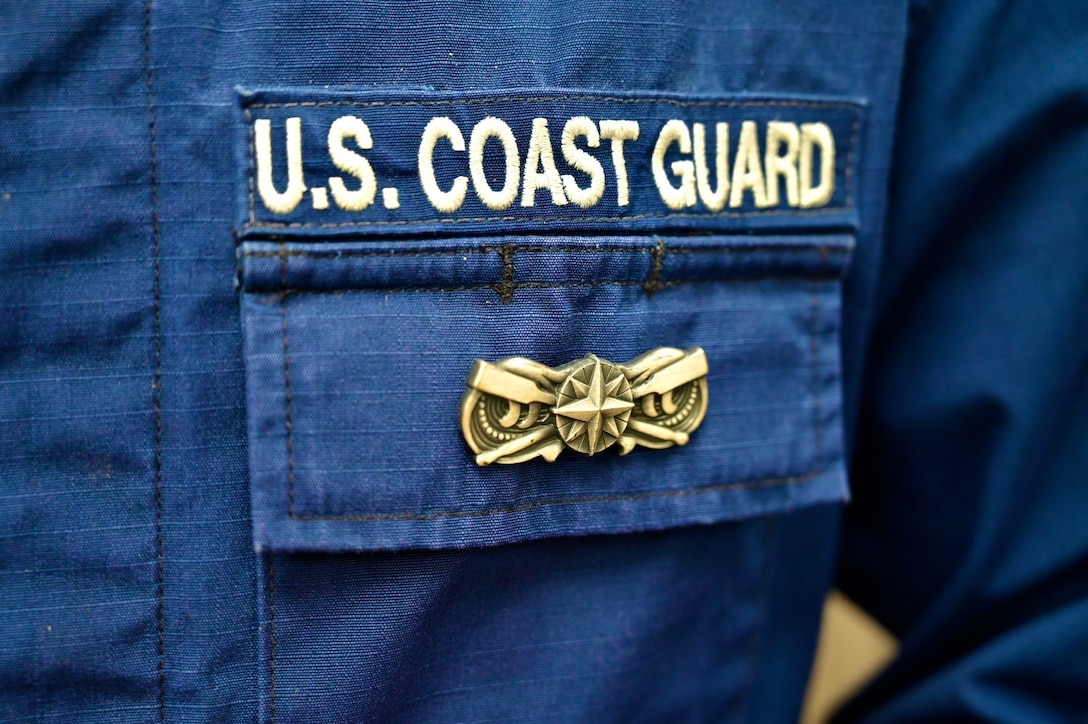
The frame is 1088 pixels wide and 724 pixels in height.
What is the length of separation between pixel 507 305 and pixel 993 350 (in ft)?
1.21

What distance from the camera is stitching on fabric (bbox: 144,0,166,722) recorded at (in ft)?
1.46

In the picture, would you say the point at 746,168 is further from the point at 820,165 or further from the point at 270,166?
the point at 270,166

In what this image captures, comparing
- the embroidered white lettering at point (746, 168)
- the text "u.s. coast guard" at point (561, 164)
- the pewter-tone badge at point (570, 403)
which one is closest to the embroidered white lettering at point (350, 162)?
the text "u.s. coast guard" at point (561, 164)

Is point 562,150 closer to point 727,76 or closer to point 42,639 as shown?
point 727,76

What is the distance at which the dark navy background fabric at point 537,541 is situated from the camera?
17.5 inches

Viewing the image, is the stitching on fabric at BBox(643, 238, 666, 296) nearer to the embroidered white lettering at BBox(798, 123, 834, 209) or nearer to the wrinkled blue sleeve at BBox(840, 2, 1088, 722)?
the embroidered white lettering at BBox(798, 123, 834, 209)

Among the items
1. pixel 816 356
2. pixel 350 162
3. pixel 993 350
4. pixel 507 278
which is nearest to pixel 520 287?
pixel 507 278

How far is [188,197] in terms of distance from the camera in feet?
1.48

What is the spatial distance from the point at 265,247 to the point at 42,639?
234 mm

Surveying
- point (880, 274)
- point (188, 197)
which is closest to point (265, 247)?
point (188, 197)

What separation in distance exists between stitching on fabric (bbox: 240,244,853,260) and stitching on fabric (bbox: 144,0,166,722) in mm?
55

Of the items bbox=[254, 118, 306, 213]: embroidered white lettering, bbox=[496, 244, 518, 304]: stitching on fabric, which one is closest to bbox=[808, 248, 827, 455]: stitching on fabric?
bbox=[496, 244, 518, 304]: stitching on fabric

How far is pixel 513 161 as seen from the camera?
1.51ft

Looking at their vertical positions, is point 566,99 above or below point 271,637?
above
